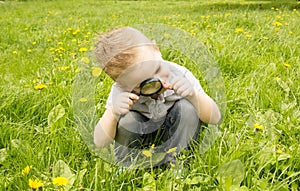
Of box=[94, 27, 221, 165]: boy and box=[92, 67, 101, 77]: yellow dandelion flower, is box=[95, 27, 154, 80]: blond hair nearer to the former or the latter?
box=[94, 27, 221, 165]: boy

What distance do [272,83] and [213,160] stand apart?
103cm

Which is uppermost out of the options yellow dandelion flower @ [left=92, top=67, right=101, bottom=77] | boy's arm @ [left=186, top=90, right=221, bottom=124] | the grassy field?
yellow dandelion flower @ [left=92, top=67, right=101, bottom=77]

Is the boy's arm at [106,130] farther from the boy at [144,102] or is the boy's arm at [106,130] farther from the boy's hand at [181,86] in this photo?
the boy's hand at [181,86]

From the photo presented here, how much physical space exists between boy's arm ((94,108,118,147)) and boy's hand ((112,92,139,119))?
0.13 metres

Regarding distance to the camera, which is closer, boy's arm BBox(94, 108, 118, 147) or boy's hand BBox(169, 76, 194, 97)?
boy's hand BBox(169, 76, 194, 97)

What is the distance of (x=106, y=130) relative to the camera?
1693 millimetres

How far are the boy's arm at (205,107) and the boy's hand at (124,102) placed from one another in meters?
0.27

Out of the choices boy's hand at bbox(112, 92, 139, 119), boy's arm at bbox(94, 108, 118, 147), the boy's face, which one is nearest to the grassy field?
boy's arm at bbox(94, 108, 118, 147)

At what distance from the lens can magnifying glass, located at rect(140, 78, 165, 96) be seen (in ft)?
4.69

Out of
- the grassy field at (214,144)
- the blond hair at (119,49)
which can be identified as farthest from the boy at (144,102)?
the grassy field at (214,144)

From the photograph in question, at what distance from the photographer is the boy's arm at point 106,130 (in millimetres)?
1673

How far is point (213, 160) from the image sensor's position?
1.52 meters

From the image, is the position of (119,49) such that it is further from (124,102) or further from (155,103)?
(155,103)

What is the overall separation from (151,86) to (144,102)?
27 cm
